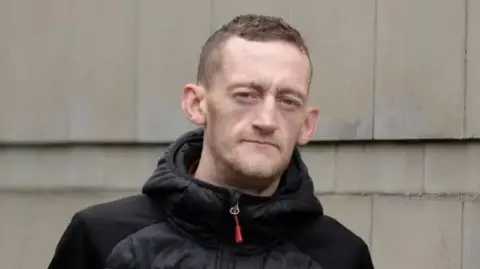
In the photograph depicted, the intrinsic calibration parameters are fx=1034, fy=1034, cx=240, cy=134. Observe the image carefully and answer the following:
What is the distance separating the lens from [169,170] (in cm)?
315

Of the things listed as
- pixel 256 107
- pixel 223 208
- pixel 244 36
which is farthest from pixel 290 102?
pixel 223 208

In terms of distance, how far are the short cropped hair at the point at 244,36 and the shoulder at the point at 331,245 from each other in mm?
555

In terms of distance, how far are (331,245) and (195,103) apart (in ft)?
2.03

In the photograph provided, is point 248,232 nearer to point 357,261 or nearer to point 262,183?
point 262,183

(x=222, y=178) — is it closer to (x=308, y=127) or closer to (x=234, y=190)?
(x=234, y=190)

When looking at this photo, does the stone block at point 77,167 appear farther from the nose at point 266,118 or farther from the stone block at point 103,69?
the nose at point 266,118

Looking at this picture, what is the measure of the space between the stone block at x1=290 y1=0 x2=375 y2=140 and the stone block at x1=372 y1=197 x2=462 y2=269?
0.38m

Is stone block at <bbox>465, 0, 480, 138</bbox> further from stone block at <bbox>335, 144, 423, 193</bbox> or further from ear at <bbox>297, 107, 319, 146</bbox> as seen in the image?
ear at <bbox>297, 107, 319, 146</bbox>

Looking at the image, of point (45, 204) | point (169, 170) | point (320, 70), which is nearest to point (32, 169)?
point (45, 204)

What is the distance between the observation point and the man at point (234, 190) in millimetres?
3004

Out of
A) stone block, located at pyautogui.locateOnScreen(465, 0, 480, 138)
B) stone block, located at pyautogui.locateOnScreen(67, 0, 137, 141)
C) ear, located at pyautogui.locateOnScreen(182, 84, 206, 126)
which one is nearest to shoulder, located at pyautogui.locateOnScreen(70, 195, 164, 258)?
ear, located at pyautogui.locateOnScreen(182, 84, 206, 126)

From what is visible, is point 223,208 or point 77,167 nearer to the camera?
point 223,208

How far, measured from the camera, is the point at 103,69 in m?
5.46

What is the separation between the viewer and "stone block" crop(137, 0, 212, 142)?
17.3ft
